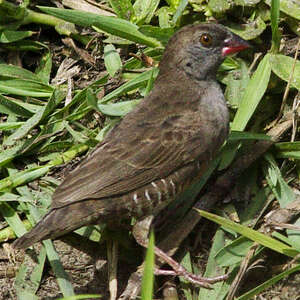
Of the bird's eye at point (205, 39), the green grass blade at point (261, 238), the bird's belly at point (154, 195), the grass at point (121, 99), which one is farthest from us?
the bird's eye at point (205, 39)

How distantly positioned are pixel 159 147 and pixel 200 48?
0.90 metres

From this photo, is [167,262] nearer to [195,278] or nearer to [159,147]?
[195,278]

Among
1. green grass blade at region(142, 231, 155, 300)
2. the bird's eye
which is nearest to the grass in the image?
the bird's eye

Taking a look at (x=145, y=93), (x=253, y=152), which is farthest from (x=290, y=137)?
(x=145, y=93)

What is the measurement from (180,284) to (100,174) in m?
1.02

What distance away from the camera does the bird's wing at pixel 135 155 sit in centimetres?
561

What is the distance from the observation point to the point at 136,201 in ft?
19.0

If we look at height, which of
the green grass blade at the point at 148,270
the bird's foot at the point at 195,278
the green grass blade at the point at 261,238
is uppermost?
the green grass blade at the point at 148,270

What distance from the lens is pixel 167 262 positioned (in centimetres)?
581

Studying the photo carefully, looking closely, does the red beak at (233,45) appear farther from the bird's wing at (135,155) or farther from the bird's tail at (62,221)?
the bird's tail at (62,221)

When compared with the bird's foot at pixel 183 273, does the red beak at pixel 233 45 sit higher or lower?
higher

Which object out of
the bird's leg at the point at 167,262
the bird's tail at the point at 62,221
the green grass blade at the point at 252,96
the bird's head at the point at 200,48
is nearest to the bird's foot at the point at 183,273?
the bird's leg at the point at 167,262

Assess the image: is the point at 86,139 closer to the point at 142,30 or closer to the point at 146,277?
the point at 142,30

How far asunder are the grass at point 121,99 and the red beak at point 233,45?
0.29 meters
